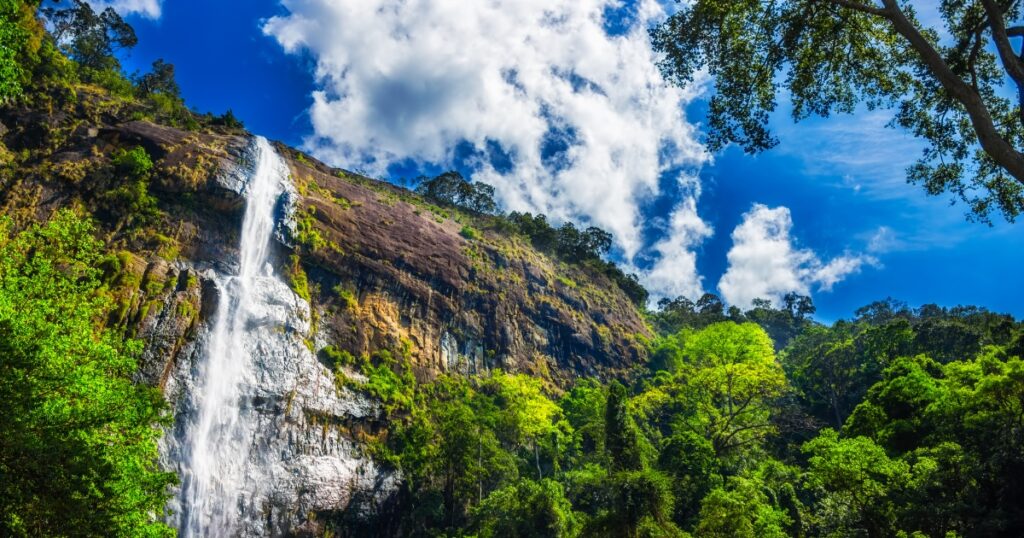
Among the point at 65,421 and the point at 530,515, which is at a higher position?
the point at 65,421

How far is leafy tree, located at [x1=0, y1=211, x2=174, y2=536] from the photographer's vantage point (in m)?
9.97

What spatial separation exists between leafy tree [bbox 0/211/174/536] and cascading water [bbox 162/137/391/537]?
528 inches

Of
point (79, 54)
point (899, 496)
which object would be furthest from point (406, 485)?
point (79, 54)

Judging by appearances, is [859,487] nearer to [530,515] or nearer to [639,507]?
[639,507]

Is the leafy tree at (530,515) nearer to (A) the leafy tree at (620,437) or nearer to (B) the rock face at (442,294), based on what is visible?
(A) the leafy tree at (620,437)

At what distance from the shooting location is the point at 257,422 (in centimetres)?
3066

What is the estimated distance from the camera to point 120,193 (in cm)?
3419

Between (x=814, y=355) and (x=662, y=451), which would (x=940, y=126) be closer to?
(x=662, y=451)

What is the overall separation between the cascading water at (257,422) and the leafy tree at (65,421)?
1341cm

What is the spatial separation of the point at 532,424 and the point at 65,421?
28119 mm

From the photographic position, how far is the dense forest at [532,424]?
464 inches

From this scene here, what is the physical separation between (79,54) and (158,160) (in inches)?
1166

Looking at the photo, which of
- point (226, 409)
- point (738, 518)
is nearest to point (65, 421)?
point (738, 518)

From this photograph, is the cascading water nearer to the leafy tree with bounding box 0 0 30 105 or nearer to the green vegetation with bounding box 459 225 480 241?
the leafy tree with bounding box 0 0 30 105
